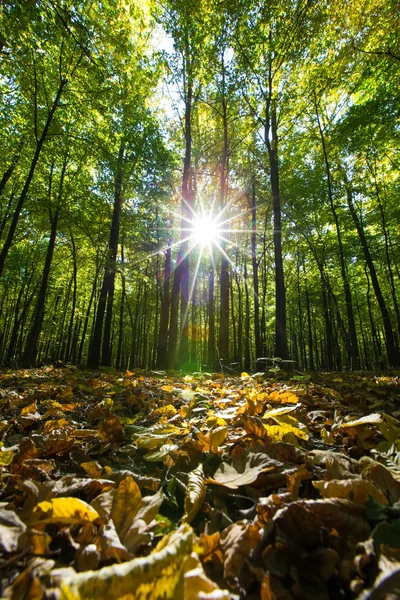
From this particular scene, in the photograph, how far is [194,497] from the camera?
0.87m

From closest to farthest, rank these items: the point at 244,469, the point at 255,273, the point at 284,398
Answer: the point at 244,469 → the point at 284,398 → the point at 255,273

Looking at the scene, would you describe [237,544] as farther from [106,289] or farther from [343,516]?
[106,289]

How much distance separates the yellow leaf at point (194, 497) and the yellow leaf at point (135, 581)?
0.38m

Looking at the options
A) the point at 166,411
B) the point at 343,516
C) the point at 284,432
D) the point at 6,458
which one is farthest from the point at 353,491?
the point at 166,411

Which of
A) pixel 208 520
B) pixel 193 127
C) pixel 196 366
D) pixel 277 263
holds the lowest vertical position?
pixel 208 520

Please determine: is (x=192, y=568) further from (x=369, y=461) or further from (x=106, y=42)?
(x=106, y=42)

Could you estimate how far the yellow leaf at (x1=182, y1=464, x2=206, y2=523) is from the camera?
33.2 inches

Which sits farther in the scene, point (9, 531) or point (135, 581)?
→ point (9, 531)

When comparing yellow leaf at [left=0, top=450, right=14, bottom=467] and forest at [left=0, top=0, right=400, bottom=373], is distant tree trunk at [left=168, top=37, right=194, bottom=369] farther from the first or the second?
yellow leaf at [left=0, top=450, right=14, bottom=467]

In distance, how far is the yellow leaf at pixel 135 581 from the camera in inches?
16.7

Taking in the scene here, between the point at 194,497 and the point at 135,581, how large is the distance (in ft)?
1.54

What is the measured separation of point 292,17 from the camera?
22.6ft

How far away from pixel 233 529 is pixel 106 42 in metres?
9.28

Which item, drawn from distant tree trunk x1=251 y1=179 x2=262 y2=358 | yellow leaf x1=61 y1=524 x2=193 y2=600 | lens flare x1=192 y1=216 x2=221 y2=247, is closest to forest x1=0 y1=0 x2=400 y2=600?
yellow leaf x1=61 y1=524 x2=193 y2=600
